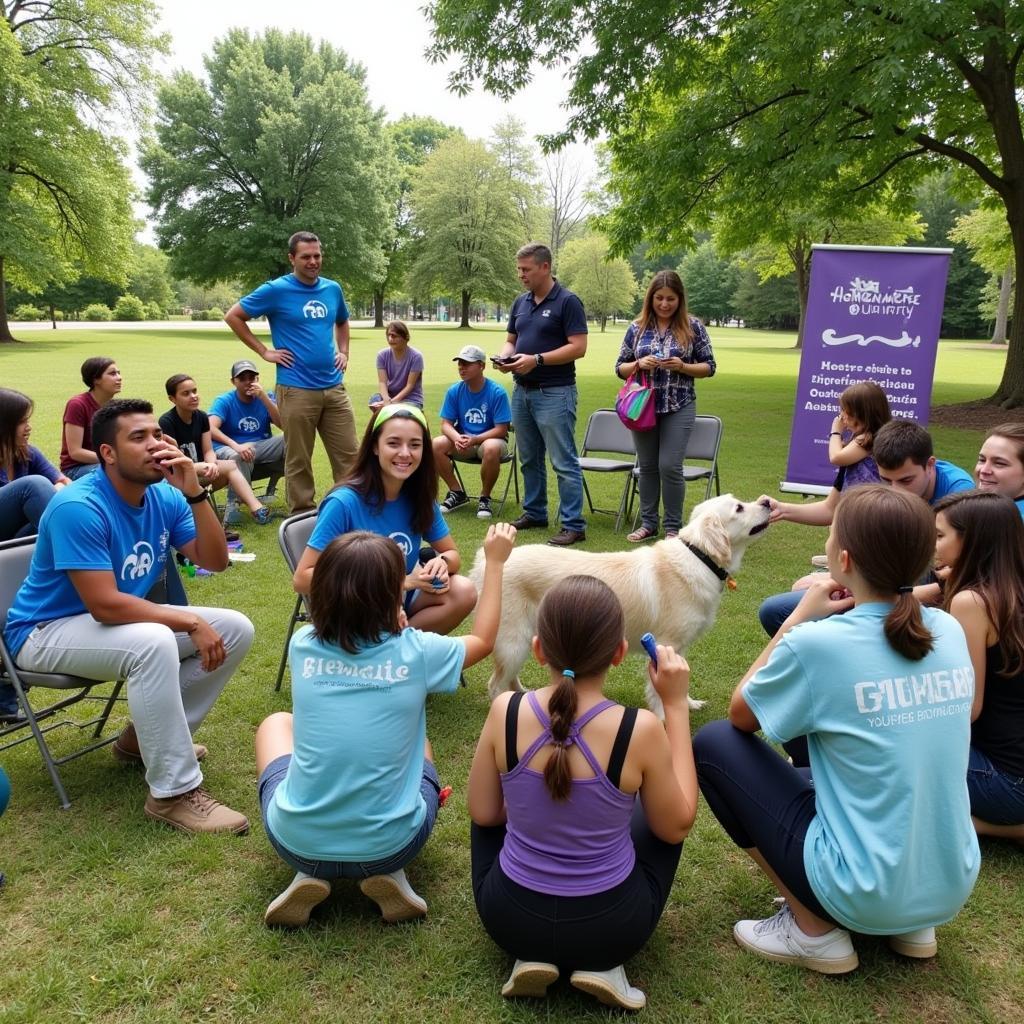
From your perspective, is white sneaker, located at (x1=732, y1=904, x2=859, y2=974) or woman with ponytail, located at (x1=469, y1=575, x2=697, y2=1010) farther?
white sneaker, located at (x1=732, y1=904, x2=859, y2=974)

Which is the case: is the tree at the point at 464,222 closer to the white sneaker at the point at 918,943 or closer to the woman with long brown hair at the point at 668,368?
the woman with long brown hair at the point at 668,368

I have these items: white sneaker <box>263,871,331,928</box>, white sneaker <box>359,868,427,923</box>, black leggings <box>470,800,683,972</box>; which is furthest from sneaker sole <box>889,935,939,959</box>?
white sneaker <box>263,871,331,928</box>

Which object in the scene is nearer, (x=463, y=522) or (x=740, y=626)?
(x=740, y=626)

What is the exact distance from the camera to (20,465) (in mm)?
4910

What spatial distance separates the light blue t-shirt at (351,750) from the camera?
2404 mm

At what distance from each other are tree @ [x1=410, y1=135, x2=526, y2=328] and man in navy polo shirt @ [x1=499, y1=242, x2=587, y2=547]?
51266 mm

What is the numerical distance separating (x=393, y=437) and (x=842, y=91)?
11.4 metres

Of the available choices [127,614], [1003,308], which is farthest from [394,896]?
[1003,308]

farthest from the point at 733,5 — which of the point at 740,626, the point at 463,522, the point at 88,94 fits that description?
the point at 88,94

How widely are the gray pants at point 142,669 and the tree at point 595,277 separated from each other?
7178 centimetres

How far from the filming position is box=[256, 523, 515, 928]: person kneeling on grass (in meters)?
2.40

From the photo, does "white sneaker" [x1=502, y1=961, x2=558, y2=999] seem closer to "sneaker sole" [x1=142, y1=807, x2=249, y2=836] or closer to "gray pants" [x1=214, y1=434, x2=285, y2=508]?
"sneaker sole" [x1=142, y1=807, x2=249, y2=836]

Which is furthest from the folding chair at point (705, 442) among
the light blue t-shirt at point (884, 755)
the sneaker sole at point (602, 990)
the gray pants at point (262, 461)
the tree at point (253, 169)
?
the tree at point (253, 169)

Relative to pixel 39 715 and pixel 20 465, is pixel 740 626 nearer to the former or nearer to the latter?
pixel 39 715
